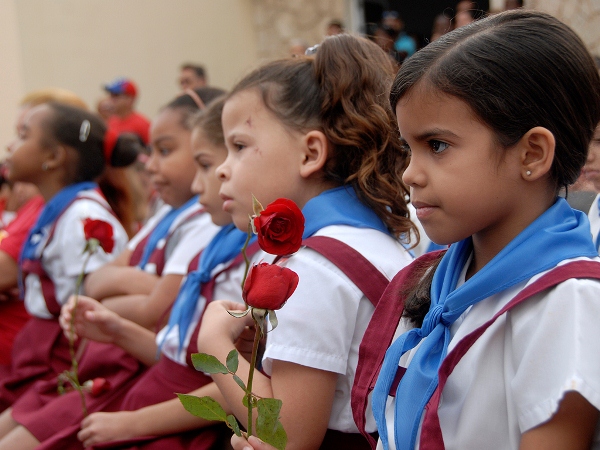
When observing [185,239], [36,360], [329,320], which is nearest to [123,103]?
[36,360]

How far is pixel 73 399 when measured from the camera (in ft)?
7.93

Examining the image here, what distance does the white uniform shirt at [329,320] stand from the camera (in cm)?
154

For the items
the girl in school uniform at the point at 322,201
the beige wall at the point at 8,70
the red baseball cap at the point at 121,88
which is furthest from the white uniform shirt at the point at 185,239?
the beige wall at the point at 8,70

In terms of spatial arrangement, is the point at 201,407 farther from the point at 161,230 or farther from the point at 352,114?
the point at 161,230

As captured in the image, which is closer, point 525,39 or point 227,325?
point 525,39

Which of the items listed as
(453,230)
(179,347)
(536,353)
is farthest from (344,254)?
(179,347)

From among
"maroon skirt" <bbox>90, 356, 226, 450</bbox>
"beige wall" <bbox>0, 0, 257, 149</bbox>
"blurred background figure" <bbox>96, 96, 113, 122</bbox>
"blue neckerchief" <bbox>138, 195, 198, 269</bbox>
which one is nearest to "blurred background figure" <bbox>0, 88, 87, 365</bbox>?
"blue neckerchief" <bbox>138, 195, 198, 269</bbox>

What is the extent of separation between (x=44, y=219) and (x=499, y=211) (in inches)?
94.4

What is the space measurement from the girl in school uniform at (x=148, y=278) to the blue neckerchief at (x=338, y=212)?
2.79 feet

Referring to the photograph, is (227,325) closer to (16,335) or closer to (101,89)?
(16,335)

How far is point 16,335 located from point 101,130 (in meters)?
1.07

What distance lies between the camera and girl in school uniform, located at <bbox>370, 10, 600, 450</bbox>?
1.15 m

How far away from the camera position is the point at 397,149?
1906mm

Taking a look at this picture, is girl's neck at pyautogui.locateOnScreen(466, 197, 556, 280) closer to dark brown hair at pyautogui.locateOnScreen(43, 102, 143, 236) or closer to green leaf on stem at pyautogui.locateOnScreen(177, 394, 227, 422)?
green leaf on stem at pyautogui.locateOnScreen(177, 394, 227, 422)
